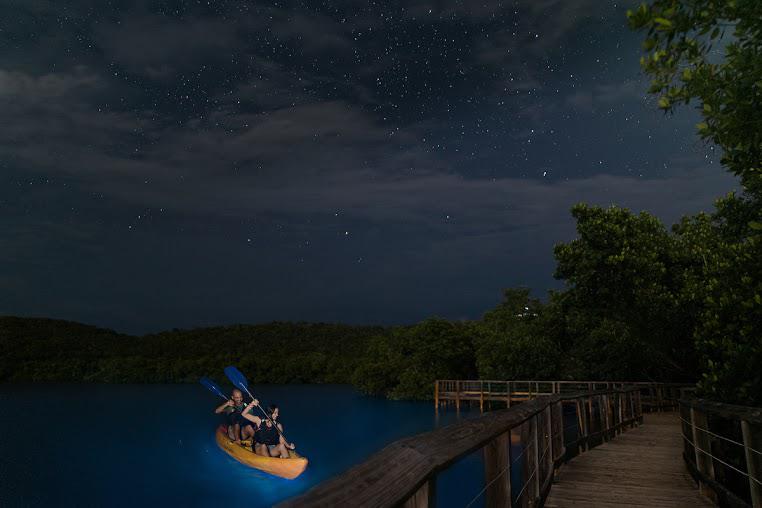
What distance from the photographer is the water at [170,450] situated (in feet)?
98.8

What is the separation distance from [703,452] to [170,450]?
140ft

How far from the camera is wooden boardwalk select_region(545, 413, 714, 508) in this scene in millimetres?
6926

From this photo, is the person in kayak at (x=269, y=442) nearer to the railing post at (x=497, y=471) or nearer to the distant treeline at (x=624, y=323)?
the distant treeline at (x=624, y=323)

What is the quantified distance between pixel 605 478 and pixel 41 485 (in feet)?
113

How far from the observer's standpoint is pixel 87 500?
30.0m

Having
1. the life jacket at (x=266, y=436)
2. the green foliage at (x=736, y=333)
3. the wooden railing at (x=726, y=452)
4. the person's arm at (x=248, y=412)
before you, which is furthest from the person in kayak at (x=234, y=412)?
the wooden railing at (x=726, y=452)

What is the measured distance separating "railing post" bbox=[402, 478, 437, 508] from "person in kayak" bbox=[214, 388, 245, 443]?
25.6 metres

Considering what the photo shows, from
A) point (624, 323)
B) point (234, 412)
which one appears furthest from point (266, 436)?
point (624, 323)

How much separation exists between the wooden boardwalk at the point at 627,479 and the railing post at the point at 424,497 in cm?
514

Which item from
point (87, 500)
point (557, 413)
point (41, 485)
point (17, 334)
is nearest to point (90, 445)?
point (41, 485)

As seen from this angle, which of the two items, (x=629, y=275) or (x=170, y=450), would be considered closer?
(x=629, y=275)

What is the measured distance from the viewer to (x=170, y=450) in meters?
43.4

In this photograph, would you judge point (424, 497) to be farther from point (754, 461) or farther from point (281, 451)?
point (281, 451)

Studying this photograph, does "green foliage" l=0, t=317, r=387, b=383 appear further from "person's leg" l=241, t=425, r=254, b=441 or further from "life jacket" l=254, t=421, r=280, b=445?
"life jacket" l=254, t=421, r=280, b=445
